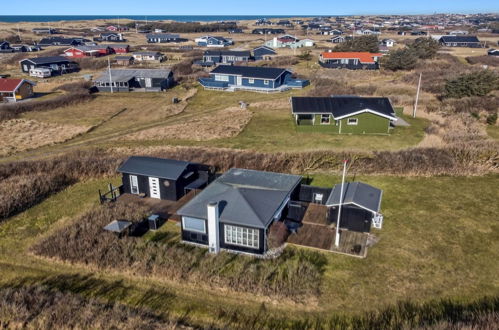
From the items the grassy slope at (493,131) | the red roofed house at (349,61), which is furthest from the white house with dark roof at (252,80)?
the grassy slope at (493,131)

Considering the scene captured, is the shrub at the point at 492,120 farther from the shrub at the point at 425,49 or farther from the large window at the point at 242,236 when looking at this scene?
the shrub at the point at 425,49

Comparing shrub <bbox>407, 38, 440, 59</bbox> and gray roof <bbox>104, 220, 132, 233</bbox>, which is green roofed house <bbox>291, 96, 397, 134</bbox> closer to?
gray roof <bbox>104, 220, 132, 233</bbox>

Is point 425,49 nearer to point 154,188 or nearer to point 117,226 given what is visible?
point 154,188

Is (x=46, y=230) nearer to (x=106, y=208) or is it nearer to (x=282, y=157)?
(x=106, y=208)

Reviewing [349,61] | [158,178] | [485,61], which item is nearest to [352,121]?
[158,178]

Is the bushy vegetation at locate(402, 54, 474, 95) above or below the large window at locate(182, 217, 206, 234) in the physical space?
above

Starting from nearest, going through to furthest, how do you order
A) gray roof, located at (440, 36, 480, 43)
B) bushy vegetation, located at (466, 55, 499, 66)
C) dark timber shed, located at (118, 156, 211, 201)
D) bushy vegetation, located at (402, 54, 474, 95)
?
dark timber shed, located at (118, 156, 211, 201)
bushy vegetation, located at (402, 54, 474, 95)
bushy vegetation, located at (466, 55, 499, 66)
gray roof, located at (440, 36, 480, 43)

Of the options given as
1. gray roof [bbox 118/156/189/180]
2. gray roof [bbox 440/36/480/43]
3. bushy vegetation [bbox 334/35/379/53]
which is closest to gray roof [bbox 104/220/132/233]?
gray roof [bbox 118/156/189/180]
